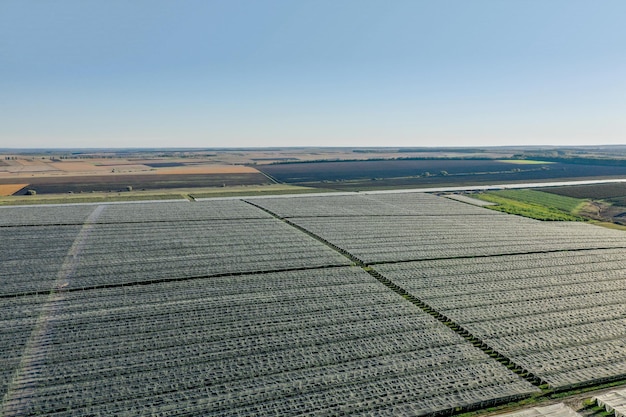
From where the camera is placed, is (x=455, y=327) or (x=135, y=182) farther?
(x=135, y=182)

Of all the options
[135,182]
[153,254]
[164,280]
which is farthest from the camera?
[135,182]

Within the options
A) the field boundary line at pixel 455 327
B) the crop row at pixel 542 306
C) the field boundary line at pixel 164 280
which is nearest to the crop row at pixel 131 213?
the field boundary line at pixel 164 280

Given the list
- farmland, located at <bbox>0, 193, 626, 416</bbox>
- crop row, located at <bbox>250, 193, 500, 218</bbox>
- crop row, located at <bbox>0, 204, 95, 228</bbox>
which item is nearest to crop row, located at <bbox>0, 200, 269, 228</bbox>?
crop row, located at <bbox>0, 204, 95, 228</bbox>

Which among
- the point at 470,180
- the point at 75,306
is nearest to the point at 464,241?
the point at 75,306

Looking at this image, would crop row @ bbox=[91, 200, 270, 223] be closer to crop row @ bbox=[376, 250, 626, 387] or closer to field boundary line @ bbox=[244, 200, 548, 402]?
field boundary line @ bbox=[244, 200, 548, 402]

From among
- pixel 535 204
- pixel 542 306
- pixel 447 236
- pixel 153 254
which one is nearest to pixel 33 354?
pixel 153 254

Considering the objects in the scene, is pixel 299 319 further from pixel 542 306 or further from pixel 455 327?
pixel 542 306

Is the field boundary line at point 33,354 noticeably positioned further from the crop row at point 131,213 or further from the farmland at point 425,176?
the farmland at point 425,176
